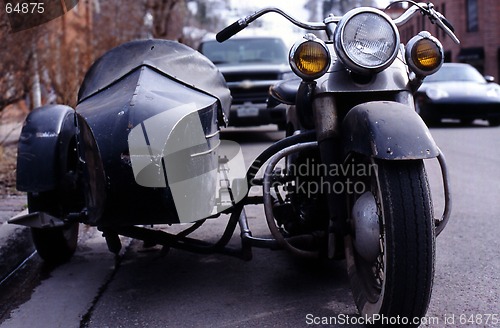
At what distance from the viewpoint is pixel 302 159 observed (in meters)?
4.08

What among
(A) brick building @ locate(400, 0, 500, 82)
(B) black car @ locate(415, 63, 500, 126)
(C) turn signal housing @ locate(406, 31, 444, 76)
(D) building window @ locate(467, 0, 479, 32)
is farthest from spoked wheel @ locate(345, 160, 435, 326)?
(D) building window @ locate(467, 0, 479, 32)

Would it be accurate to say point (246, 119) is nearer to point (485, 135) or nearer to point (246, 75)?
point (246, 75)

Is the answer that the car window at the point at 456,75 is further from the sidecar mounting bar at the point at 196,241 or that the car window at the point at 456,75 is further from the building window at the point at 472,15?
the building window at the point at 472,15

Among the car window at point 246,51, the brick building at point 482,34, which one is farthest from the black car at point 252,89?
the brick building at point 482,34

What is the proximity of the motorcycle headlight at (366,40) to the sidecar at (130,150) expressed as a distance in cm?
87

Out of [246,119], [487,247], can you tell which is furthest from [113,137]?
[246,119]

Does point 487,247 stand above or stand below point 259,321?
below

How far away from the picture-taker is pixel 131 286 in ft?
13.4

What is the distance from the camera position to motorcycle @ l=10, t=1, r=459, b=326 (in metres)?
2.91

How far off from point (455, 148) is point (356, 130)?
8028 mm

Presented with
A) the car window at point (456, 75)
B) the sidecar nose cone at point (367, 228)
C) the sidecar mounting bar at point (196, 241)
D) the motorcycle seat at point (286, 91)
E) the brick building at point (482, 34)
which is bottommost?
the brick building at point (482, 34)

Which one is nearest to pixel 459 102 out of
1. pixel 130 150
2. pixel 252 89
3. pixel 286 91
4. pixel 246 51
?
pixel 246 51

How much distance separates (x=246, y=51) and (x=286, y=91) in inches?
337

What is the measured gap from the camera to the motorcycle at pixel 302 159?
291cm
